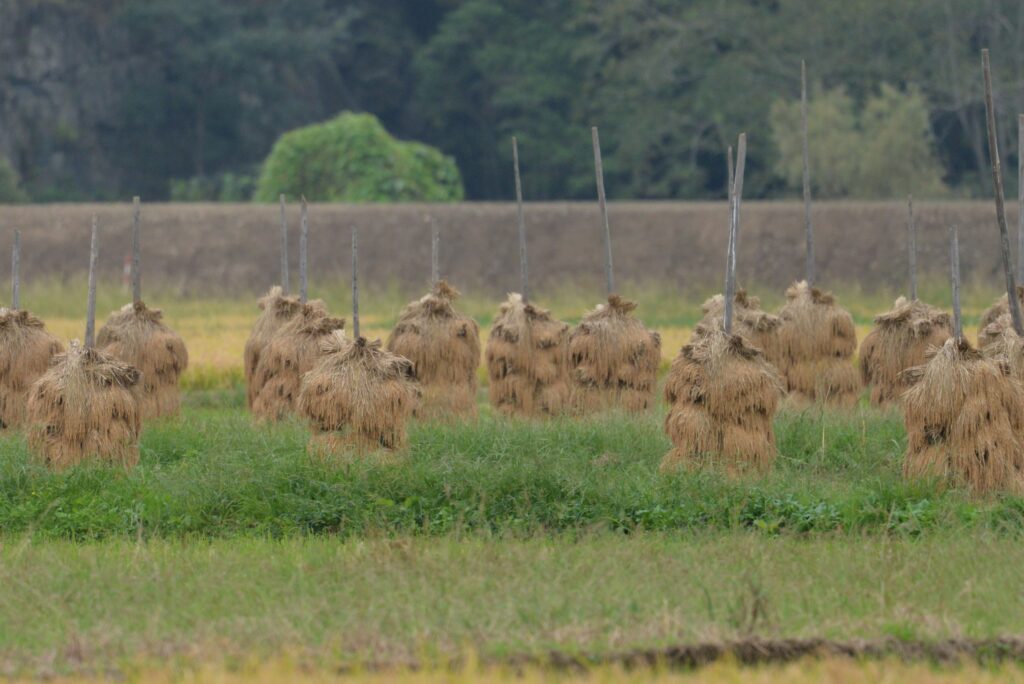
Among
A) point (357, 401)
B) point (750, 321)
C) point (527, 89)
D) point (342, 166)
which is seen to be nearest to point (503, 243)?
point (342, 166)

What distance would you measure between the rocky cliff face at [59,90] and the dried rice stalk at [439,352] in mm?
33684

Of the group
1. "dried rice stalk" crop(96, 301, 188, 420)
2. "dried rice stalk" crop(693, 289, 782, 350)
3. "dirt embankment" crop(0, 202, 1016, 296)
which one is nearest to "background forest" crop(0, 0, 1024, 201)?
"dirt embankment" crop(0, 202, 1016, 296)

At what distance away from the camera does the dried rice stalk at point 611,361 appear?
16344 millimetres

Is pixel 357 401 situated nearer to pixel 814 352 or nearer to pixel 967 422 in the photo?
pixel 967 422

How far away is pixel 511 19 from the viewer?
163 ft

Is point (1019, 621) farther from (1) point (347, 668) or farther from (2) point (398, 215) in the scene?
(2) point (398, 215)

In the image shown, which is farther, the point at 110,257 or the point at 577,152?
the point at 577,152

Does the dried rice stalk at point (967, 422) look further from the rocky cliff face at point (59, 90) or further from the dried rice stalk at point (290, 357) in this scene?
the rocky cliff face at point (59, 90)

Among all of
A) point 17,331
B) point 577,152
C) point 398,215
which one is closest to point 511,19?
point 577,152

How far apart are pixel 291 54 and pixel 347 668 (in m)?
43.1

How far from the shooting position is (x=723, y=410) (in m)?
13.0

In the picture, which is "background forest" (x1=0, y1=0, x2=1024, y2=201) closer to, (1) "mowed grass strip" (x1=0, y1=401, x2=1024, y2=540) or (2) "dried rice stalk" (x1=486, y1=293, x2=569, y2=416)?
(2) "dried rice stalk" (x1=486, y1=293, x2=569, y2=416)

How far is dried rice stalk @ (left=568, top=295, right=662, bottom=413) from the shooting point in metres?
16.3

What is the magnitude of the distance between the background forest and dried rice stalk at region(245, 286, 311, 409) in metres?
24.4
